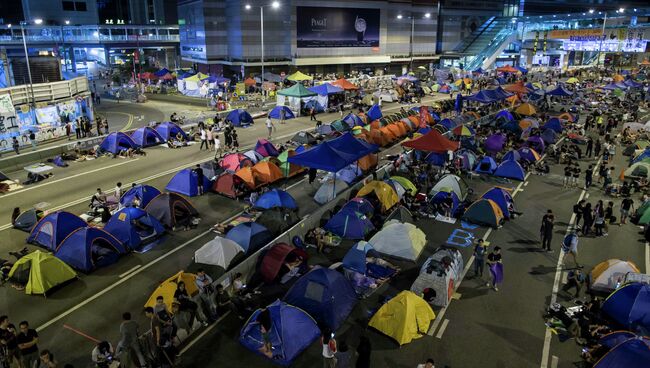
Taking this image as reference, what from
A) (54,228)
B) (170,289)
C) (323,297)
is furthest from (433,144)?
(54,228)

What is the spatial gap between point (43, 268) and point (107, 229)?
3.00 metres

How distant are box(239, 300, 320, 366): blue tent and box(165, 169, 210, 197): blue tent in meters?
11.8

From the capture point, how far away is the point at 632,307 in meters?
12.2

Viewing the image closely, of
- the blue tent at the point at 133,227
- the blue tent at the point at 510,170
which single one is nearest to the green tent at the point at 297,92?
the blue tent at the point at 510,170

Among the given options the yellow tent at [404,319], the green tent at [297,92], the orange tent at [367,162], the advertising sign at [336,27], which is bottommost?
the yellow tent at [404,319]

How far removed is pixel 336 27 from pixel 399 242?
61584mm

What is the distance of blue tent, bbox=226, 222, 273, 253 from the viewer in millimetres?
16016

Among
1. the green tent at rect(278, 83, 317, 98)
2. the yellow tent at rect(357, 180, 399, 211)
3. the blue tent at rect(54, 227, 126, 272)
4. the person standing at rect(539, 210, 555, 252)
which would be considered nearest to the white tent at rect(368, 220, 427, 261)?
the yellow tent at rect(357, 180, 399, 211)

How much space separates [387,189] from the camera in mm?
20094

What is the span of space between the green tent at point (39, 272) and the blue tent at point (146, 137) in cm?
1764

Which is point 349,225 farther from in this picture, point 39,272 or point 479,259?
point 39,272

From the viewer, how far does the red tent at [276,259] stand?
1464 cm

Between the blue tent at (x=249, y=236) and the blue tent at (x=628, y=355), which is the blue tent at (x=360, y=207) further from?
the blue tent at (x=628, y=355)

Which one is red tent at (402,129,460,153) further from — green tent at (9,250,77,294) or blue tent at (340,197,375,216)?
green tent at (9,250,77,294)
